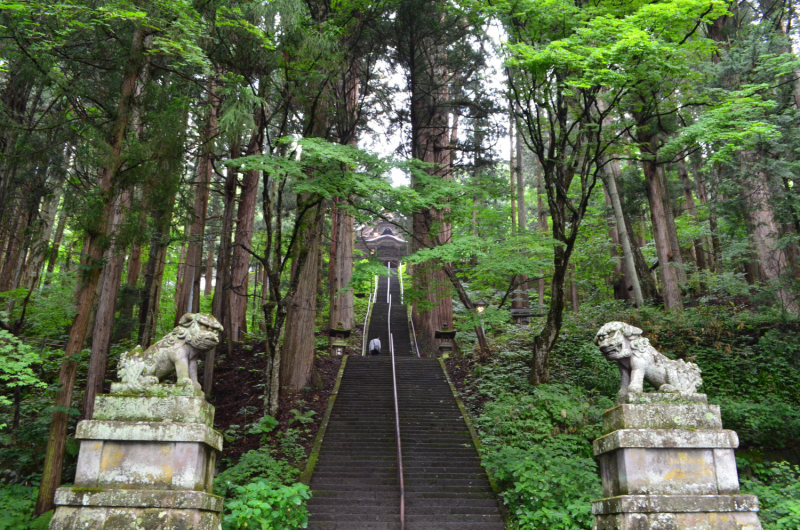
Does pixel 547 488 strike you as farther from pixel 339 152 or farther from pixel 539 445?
pixel 339 152

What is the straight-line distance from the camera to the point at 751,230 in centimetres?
1177

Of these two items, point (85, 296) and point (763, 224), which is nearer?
point (85, 296)

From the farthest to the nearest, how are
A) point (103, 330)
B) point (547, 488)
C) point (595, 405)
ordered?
point (595, 405) → point (103, 330) → point (547, 488)

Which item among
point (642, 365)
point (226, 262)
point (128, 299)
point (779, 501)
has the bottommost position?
point (779, 501)

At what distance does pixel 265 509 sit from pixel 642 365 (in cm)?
454

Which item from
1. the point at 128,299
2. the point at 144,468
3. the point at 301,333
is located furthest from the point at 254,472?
the point at 128,299

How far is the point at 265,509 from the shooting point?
6.09 m

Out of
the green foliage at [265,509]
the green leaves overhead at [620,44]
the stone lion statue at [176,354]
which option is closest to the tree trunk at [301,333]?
the green foliage at [265,509]

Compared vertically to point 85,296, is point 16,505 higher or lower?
lower

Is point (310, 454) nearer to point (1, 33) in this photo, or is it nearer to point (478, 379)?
point (478, 379)

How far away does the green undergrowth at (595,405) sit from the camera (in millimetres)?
6941

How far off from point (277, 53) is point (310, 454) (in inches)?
297

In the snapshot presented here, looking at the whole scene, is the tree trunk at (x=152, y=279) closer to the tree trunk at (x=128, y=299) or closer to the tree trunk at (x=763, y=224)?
the tree trunk at (x=128, y=299)

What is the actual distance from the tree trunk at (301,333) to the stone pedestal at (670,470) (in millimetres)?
7787
